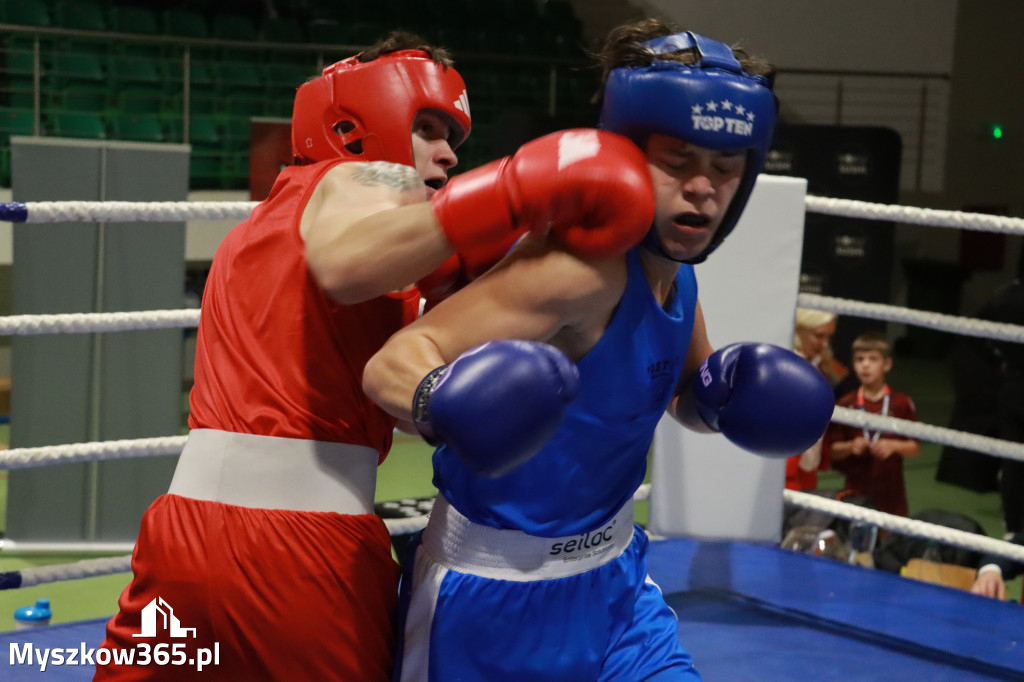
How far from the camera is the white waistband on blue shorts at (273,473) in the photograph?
142 centimetres

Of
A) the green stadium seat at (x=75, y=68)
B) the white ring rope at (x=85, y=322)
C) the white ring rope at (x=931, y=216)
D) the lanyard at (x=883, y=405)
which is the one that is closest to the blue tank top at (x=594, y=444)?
the white ring rope at (x=85, y=322)

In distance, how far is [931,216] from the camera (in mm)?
2480

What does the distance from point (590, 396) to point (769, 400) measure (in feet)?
1.04

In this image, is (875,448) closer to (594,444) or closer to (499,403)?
(594,444)

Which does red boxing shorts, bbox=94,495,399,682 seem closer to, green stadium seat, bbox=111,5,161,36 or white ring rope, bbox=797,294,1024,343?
white ring rope, bbox=797,294,1024,343

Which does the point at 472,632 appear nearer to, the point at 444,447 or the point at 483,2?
the point at 444,447

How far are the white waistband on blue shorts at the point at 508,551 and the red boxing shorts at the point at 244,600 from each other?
115 millimetres

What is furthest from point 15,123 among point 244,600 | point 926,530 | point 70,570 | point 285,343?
point 244,600

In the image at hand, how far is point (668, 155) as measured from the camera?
1366mm

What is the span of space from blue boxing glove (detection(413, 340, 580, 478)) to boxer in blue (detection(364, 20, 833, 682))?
0.07m

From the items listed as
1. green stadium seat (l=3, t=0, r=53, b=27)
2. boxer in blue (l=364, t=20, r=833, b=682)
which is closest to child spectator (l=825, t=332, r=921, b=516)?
boxer in blue (l=364, t=20, r=833, b=682)

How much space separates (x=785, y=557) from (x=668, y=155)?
1.75 meters

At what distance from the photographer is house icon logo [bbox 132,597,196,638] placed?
1376 millimetres

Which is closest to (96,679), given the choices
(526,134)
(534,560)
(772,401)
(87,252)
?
(534,560)
